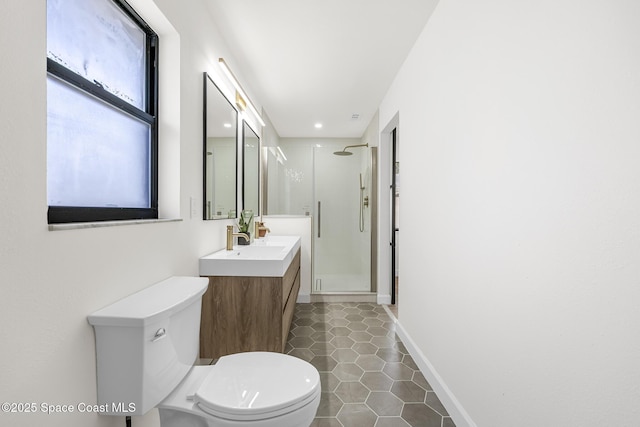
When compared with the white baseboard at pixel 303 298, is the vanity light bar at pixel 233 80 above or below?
above

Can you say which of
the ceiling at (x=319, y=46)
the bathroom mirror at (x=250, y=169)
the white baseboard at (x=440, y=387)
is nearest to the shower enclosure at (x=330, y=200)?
the bathroom mirror at (x=250, y=169)

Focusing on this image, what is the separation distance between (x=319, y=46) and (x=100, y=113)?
1725mm

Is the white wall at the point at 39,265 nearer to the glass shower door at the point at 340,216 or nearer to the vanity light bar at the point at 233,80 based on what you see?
the vanity light bar at the point at 233,80

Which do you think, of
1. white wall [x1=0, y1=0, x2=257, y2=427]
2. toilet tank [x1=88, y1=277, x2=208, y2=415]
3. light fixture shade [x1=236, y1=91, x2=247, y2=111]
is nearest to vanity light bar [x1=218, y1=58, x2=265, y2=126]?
light fixture shade [x1=236, y1=91, x2=247, y2=111]

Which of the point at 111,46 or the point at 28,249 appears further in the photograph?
the point at 111,46

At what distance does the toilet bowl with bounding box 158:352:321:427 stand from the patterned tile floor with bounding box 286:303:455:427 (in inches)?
25.3

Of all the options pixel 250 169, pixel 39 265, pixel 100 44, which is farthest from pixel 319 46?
pixel 39 265

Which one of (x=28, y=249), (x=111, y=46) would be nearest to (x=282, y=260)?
(x=28, y=249)

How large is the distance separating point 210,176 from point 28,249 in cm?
124

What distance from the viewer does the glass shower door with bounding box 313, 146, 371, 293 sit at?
160 inches

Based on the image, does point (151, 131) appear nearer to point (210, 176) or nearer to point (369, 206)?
point (210, 176)

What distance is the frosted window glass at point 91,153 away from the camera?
0.89m

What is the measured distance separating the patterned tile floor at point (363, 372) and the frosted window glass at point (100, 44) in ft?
6.19

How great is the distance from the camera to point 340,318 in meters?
3.10
